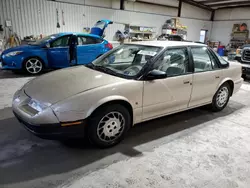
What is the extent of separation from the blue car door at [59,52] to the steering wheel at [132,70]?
419 centimetres

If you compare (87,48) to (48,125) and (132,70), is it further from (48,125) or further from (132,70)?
(48,125)

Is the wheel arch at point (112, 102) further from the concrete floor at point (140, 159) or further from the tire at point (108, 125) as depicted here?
the concrete floor at point (140, 159)

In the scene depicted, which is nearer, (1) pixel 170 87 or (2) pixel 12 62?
(1) pixel 170 87

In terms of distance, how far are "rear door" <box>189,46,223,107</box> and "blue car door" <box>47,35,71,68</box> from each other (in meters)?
4.38

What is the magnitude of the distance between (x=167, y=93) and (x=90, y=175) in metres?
1.48

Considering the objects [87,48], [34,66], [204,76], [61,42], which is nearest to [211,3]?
[87,48]

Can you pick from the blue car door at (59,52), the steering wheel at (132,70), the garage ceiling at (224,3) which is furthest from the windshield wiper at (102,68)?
the garage ceiling at (224,3)

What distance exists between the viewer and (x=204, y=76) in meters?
3.29

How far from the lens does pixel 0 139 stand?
103 inches

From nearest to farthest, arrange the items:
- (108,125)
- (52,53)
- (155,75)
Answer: (108,125)
(155,75)
(52,53)

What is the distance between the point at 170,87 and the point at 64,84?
141 centimetres

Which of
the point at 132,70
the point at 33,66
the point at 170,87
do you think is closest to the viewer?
the point at 132,70

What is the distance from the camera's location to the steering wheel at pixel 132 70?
2668mm

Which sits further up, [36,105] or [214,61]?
[214,61]
